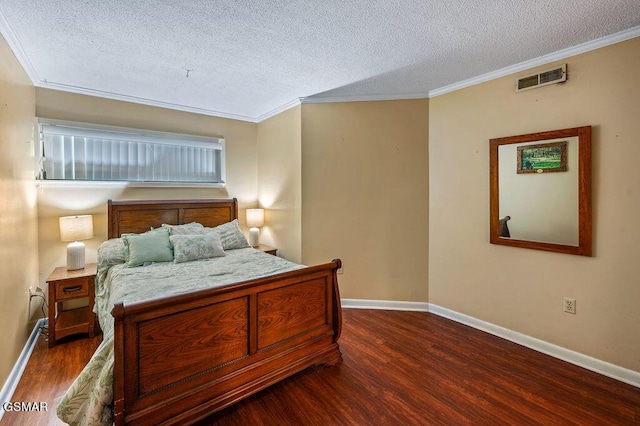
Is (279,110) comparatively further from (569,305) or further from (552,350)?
(552,350)

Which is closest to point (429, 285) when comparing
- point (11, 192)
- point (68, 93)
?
point (11, 192)

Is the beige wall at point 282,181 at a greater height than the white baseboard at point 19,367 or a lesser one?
greater

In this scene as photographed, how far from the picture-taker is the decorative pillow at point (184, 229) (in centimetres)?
337

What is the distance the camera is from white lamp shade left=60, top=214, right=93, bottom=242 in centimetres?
292

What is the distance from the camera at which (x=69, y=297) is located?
2.75 meters

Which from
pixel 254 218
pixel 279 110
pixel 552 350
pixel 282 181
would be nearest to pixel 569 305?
pixel 552 350

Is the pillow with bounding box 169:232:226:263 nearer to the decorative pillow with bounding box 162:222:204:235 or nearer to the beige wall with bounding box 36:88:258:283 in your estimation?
the decorative pillow with bounding box 162:222:204:235

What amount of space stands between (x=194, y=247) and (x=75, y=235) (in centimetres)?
113

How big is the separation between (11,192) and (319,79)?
2.67 m

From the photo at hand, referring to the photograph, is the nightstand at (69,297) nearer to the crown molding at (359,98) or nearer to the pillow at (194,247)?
the pillow at (194,247)

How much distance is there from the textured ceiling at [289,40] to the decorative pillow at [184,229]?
152cm

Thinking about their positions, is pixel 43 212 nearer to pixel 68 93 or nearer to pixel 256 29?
pixel 68 93

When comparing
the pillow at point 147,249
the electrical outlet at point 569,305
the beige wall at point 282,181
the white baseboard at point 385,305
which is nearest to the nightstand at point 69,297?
the pillow at point 147,249

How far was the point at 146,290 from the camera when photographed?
2164 millimetres
